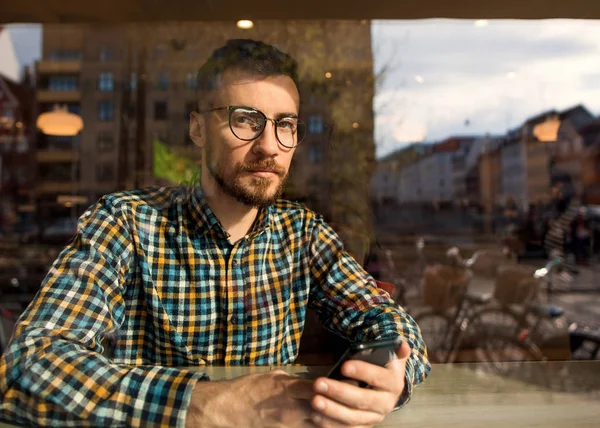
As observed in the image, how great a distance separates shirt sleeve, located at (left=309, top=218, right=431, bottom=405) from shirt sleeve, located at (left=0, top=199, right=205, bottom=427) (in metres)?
0.39

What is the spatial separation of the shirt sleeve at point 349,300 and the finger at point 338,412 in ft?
0.84

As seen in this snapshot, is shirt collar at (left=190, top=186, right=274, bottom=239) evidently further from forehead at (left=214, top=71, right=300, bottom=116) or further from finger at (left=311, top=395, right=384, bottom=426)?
finger at (left=311, top=395, right=384, bottom=426)

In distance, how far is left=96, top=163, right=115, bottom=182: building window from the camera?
3840 millimetres

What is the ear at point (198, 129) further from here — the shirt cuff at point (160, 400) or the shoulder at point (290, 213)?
the shirt cuff at point (160, 400)

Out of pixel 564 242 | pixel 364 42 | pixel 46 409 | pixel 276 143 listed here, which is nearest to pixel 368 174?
pixel 364 42

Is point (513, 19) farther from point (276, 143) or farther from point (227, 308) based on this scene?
point (227, 308)

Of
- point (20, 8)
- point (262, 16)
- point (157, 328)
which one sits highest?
point (20, 8)

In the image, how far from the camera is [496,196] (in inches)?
292

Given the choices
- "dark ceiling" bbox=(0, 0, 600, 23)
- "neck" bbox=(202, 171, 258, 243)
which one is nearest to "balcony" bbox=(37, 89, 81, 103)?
"dark ceiling" bbox=(0, 0, 600, 23)

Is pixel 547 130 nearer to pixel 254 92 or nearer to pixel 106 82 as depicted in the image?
pixel 106 82

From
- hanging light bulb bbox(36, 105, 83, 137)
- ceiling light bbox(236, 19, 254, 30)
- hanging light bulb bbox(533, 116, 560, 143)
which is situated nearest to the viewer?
ceiling light bbox(236, 19, 254, 30)

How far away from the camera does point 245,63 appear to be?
91cm

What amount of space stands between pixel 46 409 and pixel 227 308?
370 mm

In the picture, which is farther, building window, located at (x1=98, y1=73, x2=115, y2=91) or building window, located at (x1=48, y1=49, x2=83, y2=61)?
building window, located at (x1=98, y1=73, x2=115, y2=91)
